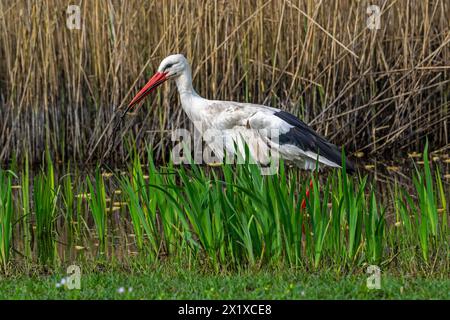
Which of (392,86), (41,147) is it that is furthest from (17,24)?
(392,86)

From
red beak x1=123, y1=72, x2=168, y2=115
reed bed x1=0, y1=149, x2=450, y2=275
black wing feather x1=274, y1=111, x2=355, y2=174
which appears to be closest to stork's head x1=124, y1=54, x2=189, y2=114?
red beak x1=123, y1=72, x2=168, y2=115

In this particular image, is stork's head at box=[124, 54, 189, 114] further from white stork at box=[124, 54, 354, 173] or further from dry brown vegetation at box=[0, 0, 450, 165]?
dry brown vegetation at box=[0, 0, 450, 165]

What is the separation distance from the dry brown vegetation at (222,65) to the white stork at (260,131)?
1239 millimetres

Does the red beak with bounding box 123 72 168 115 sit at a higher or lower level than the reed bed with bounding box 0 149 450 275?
higher

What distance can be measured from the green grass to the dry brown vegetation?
3586mm

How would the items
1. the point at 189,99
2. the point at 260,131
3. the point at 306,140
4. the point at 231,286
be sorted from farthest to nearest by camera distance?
the point at 189,99
the point at 260,131
the point at 306,140
the point at 231,286

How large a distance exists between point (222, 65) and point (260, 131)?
72.5 inches

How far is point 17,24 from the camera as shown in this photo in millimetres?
8359

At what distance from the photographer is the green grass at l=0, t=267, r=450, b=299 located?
4301 mm

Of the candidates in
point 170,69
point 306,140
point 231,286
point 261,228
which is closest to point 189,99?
point 170,69

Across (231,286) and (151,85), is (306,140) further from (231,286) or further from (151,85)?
(231,286)

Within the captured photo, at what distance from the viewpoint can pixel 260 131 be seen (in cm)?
678

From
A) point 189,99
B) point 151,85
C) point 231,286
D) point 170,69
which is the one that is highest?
point 170,69

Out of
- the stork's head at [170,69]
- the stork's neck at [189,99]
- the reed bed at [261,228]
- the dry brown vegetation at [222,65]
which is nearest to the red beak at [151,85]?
the stork's head at [170,69]
